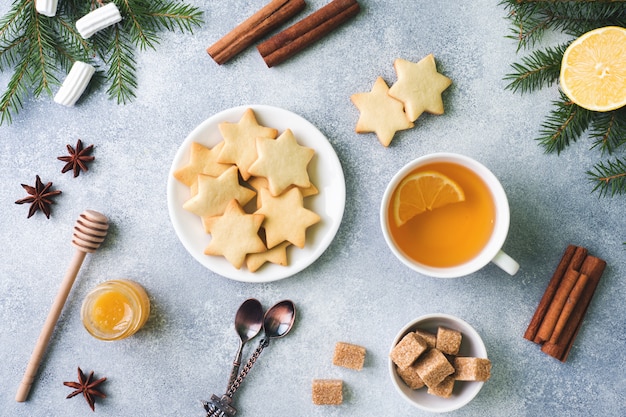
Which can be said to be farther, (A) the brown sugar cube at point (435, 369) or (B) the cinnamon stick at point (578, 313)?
(B) the cinnamon stick at point (578, 313)

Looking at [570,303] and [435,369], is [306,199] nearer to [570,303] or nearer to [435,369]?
[435,369]

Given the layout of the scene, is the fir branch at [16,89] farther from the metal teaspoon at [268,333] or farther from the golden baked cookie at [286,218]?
the metal teaspoon at [268,333]

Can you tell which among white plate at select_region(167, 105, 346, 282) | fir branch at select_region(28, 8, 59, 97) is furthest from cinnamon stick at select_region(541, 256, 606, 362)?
fir branch at select_region(28, 8, 59, 97)

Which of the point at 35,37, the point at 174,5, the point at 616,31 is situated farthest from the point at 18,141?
the point at 616,31

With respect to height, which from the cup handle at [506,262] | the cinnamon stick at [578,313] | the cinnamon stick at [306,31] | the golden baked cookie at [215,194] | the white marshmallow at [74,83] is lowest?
the cinnamon stick at [578,313]

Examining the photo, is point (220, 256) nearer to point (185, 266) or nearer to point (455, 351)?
point (185, 266)

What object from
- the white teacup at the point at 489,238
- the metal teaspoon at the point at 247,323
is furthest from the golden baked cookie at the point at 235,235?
the white teacup at the point at 489,238
